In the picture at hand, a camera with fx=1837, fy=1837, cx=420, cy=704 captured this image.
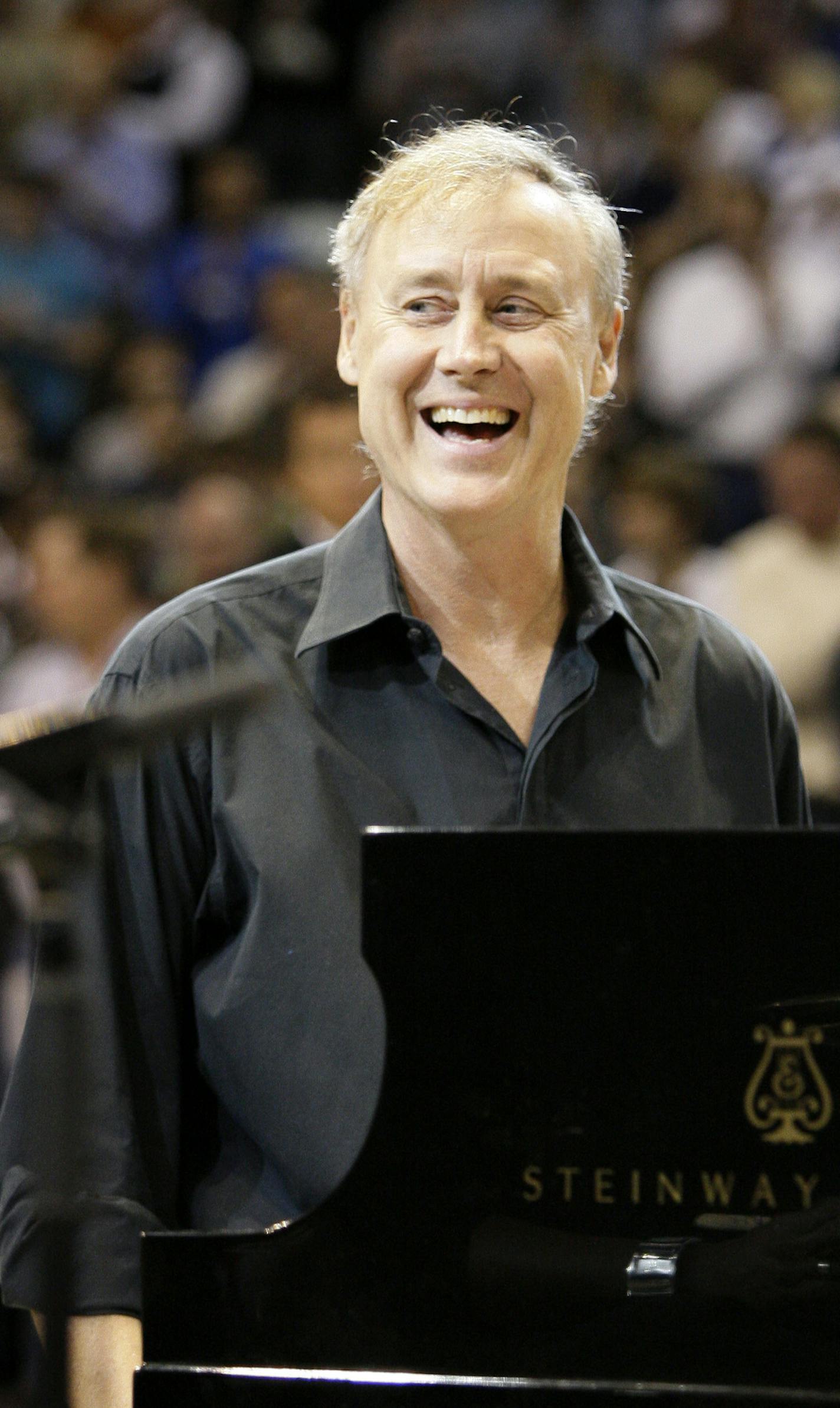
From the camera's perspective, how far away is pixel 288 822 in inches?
73.9

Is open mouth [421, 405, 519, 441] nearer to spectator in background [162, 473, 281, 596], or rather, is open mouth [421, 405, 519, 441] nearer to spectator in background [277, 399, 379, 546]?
spectator in background [277, 399, 379, 546]

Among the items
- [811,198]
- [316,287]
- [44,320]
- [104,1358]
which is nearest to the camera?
[104,1358]

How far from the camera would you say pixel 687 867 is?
5.04 feet

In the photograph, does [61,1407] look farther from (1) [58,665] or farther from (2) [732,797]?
(1) [58,665]

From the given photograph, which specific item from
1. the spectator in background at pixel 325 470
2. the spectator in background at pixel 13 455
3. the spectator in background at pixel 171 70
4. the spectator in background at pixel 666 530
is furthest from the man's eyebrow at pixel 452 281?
the spectator in background at pixel 171 70

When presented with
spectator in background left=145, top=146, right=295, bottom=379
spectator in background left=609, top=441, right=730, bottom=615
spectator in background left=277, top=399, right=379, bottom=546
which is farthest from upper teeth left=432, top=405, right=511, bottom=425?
spectator in background left=145, top=146, right=295, bottom=379

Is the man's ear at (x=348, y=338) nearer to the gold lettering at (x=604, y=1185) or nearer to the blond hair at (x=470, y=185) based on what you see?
the blond hair at (x=470, y=185)

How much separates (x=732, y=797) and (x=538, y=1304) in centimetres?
72

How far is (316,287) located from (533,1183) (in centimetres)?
533

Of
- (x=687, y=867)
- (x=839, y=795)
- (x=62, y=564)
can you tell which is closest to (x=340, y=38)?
(x=62, y=564)

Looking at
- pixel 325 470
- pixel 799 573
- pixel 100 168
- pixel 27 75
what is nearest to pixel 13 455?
pixel 100 168

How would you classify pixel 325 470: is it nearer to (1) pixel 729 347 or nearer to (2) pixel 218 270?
(1) pixel 729 347

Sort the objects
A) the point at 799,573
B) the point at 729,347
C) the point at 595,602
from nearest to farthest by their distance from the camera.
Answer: the point at 595,602 < the point at 799,573 < the point at 729,347

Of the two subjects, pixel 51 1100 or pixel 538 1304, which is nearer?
pixel 51 1100
